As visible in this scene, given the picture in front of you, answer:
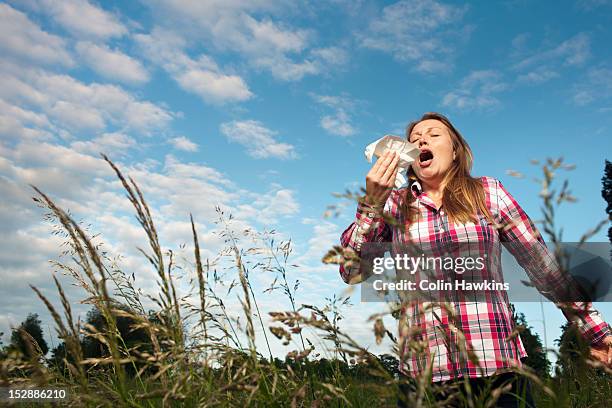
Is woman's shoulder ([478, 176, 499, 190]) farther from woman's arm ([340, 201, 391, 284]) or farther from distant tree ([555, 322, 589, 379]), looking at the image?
distant tree ([555, 322, 589, 379])

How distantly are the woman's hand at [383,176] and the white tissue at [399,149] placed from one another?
17cm

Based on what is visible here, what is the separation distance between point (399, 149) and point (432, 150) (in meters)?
0.28

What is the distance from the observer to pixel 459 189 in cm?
381

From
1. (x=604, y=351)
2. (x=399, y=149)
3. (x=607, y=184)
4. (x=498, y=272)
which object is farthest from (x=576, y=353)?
(x=607, y=184)

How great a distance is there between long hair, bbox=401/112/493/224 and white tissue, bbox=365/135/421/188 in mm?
187

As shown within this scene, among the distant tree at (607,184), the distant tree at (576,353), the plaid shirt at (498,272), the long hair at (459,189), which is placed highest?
the distant tree at (607,184)

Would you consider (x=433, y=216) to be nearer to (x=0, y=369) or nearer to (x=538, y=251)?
(x=538, y=251)

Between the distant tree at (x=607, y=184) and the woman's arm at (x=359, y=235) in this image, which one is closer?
the woman's arm at (x=359, y=235)

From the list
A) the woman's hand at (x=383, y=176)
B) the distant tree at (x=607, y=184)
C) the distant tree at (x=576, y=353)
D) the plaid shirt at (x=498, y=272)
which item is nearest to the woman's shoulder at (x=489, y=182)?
the plaid shirt at (x=498, y=272)

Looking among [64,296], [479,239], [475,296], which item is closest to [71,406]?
[64,296]

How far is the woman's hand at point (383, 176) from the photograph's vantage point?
3.65m

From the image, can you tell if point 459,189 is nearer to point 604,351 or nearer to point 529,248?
point 529,248

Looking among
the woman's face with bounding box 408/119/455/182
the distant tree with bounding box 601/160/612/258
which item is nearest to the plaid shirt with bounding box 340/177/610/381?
the woman's face with bounding box 408/119/455/182

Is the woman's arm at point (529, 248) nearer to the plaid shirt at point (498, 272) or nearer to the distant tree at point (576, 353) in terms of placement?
the plaid shirt at point (498, 272)
